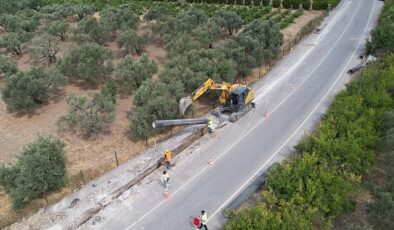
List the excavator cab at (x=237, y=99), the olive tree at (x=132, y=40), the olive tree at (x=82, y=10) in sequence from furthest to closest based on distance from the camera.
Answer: the olive tree at (x=82, y=10) → the olive tree at (x=132, y=40) → the excavator cab at (x=237, y=99)

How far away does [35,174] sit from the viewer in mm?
20688

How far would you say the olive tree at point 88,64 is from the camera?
112 feet

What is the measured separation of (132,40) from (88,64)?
8.11 meters

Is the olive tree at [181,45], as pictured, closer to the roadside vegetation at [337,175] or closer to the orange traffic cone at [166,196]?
the roadside vegetation at [337,175]

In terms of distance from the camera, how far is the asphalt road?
1997cm

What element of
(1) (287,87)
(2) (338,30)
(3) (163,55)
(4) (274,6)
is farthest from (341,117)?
(4) (274,6)

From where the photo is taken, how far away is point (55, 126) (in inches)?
1149

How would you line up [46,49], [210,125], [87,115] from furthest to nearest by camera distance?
[46,49], [87,115], [210,125]

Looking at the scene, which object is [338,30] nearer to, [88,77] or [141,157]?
[88,77]

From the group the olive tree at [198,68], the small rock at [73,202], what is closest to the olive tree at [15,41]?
the olive tree at [198,68]

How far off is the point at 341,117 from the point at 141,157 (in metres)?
12.5

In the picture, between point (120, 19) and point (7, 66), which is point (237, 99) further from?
point (120, 19)

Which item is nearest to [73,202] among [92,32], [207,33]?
[207,33]

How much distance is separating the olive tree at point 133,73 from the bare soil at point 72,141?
124 cm
